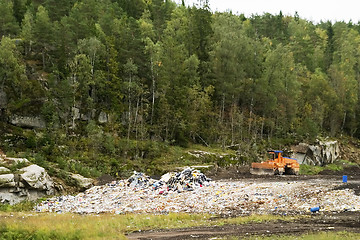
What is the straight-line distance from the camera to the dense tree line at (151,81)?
38.1m

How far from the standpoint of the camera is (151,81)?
153 feet

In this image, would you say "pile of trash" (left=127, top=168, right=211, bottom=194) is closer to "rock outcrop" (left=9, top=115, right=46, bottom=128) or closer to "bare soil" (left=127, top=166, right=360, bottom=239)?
"bare soil" (left=127, top=166, right=360, bottom=239)

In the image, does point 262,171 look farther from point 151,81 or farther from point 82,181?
point 151,81

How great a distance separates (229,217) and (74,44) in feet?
114

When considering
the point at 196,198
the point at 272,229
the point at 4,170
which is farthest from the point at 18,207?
the point at 272,229

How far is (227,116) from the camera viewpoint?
49531 mm

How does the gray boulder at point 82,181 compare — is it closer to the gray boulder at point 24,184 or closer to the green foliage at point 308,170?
the gray boulder at point 24,184

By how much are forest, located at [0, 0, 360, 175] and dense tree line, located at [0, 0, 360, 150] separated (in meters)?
0.14

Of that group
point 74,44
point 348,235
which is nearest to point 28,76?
point 74,44

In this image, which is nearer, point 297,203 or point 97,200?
point 297,203

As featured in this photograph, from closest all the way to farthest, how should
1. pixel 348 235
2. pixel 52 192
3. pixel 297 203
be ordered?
pixel 348 235 → pixel 297 203 → pixel 52 192

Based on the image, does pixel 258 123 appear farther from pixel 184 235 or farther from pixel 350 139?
pixel 184 235

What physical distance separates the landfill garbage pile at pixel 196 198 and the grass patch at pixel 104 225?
213 centimetres

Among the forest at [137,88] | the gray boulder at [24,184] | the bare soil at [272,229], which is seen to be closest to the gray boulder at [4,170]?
the gray boulder at [24,184]
